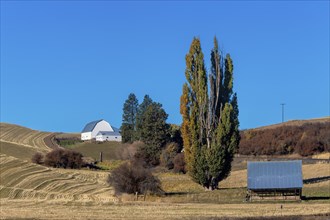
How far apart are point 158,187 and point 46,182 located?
46.1 feet

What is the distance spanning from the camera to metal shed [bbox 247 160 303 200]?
139 feet

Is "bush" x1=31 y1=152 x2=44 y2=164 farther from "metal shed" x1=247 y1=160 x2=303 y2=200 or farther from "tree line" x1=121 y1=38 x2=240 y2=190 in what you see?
"metal shed" x1=247 y1=160 x2=303 y2=200

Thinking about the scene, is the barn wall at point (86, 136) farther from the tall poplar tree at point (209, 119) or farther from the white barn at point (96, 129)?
the tall poplar tree at point (209, 119)

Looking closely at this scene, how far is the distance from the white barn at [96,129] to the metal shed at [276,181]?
8238 centimetres

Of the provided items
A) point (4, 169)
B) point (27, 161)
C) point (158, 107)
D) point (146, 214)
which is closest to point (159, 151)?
point (158, 107)

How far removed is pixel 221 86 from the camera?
1994 inches

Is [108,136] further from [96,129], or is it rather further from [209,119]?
[209,119]

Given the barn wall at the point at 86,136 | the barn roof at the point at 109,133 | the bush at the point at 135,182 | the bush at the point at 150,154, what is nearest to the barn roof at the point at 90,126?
the barn wall at the point at 86,136

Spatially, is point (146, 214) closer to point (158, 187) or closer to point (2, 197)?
point (158, 187)

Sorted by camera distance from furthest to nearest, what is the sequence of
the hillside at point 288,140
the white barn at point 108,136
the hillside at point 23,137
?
the white barn at point 108,136
the hillside at point 23,137
the hillside at point 288,140

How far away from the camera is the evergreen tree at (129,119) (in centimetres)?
10250

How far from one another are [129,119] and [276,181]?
236 feet

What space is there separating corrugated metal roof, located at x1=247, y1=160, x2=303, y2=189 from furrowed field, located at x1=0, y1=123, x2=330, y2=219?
1.42m

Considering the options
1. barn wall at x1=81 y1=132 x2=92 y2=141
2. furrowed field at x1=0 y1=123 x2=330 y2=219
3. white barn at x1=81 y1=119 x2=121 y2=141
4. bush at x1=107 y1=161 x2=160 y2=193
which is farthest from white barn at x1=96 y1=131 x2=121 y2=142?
bush at x1=107 y1=161 x2=160 y2=193
